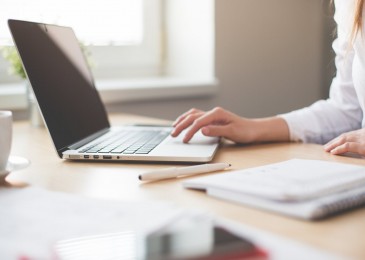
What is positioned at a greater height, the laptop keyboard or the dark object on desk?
the dark object on desk

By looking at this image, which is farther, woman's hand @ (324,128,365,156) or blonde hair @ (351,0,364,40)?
blonde hair @ (351,0,364,40)

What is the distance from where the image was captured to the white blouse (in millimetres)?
1134

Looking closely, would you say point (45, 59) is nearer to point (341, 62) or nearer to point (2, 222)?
point (2, 222)

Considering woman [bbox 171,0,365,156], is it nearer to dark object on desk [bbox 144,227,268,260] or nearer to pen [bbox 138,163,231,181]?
pen [bbox 138,163,231,181]

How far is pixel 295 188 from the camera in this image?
0.60m

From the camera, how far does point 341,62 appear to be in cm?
125

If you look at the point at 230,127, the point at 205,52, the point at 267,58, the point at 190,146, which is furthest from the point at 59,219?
the point at 267,58

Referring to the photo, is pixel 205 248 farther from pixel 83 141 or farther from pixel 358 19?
pixel 358 19

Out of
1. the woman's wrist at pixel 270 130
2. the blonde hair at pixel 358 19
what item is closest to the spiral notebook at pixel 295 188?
the woman's wrist at pixel 270 130

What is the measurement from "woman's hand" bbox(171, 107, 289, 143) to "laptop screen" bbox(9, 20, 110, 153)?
199 millimetres

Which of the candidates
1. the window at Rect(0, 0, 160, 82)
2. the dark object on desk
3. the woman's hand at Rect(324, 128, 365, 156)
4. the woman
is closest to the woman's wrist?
the woman

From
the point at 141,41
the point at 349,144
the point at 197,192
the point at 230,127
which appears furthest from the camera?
the point at 141,41

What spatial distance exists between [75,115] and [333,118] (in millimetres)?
579

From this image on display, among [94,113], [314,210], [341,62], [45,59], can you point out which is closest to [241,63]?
[341,62]
